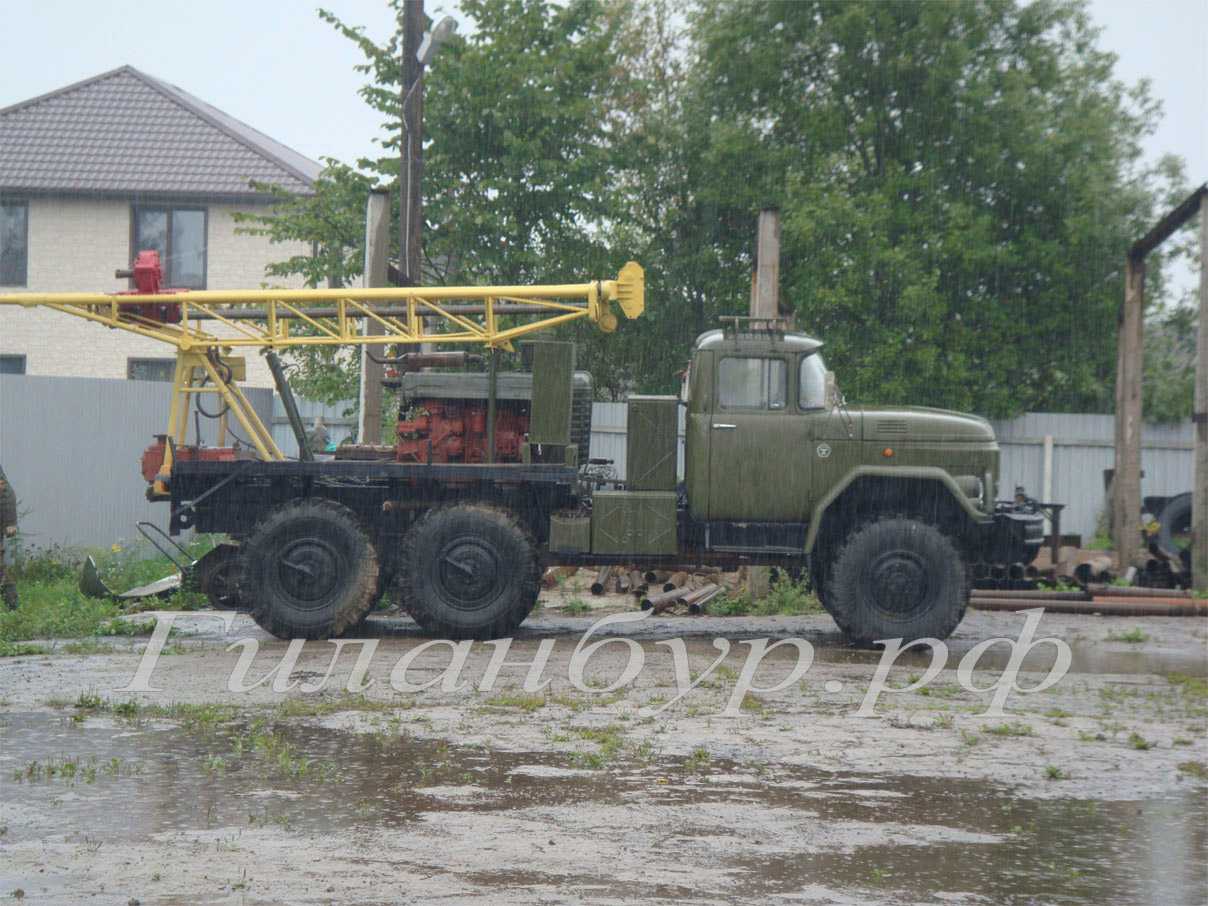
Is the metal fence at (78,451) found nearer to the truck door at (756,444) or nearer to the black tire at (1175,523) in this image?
the truck door at (756,444)

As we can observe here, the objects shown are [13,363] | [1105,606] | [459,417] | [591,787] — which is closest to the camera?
[591,787]

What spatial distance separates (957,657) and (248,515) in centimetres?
636

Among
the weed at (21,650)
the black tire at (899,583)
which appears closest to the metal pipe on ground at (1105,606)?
the black tire at (899,583)

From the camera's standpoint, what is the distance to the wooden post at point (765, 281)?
15.8 meters

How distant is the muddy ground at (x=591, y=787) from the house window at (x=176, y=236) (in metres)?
20.9

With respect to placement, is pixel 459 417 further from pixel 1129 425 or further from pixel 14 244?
pixel 14 244

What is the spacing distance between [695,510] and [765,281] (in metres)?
3.51

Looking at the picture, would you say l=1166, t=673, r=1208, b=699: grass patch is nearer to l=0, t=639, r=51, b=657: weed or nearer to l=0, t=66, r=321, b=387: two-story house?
l=0, t=639, r=51, b=657: weed

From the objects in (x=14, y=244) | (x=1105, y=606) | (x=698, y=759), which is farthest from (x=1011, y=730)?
(x=14, y=244)

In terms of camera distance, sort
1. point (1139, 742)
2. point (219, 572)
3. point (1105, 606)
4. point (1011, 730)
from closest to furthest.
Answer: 1. point (1139, 742)
2. point (1011, 730)
3. point (219, 572)
4. point (1105, 606)

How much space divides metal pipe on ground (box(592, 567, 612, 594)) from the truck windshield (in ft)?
14.5

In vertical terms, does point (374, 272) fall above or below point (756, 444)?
above

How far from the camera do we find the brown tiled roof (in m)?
31.1

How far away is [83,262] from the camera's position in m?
31.5
